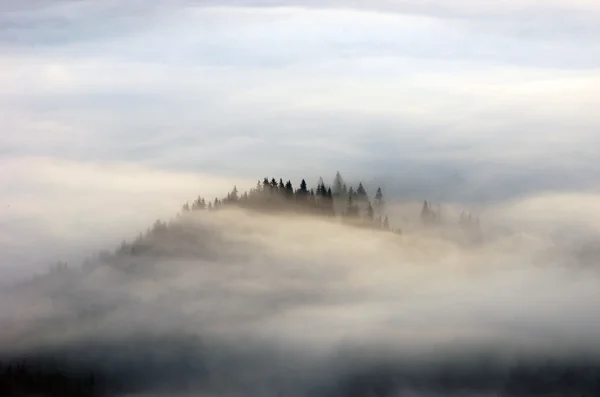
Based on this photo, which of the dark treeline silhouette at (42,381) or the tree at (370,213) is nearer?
the tree at (370,213)

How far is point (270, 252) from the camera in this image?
90.1m

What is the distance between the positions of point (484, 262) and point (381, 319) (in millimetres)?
18567

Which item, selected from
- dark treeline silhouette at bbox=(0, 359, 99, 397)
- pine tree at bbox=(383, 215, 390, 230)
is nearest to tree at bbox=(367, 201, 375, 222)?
pine tree at bbox=(383, 215, 390, 230)

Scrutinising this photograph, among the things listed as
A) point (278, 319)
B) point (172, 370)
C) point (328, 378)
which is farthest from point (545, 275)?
point (172, 370)

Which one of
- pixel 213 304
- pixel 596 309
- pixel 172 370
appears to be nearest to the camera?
pixel 596 309

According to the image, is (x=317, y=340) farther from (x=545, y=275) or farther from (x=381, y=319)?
(x=545, y=275)

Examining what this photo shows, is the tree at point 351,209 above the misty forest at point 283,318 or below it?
above

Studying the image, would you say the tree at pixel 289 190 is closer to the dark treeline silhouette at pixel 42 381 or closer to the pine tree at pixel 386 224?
the pine tree at pixel 386 224

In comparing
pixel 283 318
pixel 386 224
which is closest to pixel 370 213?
pixel 386 224

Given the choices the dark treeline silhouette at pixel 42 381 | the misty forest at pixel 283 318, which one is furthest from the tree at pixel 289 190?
the dark treeline silhouette at pixel 42 381

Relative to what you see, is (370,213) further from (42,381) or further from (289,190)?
(42,381)

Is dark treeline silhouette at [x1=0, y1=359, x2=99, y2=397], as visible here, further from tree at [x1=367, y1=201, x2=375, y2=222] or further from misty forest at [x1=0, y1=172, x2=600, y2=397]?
tree at [x1=367, y1=201, x2=375, y2=222]

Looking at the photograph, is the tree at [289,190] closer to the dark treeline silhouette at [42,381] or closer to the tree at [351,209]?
the tree at [351,209]

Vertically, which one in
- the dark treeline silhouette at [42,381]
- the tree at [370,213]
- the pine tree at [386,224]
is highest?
the tree at [370,213]
